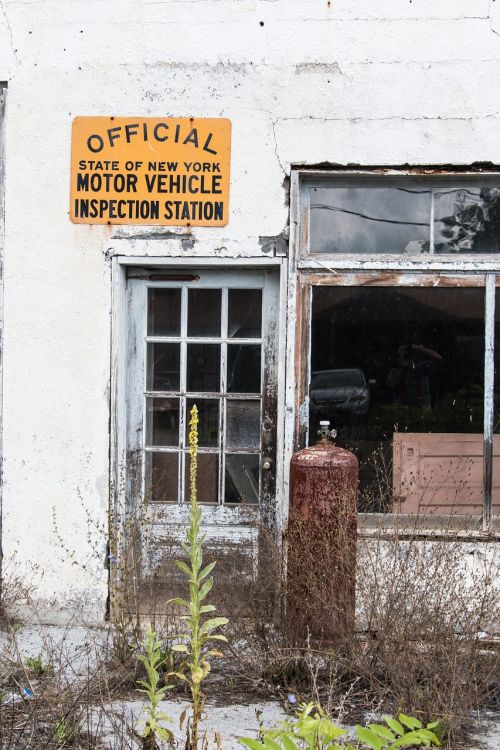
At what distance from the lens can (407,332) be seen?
5.77 m

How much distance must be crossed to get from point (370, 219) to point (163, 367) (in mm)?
1632

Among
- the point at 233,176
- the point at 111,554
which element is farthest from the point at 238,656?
the point at 233,176

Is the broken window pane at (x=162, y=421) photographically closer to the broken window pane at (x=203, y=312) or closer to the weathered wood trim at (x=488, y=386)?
the broken window pane at (x=203, y=312)

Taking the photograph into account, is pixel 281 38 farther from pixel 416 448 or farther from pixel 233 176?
pixel 416 448

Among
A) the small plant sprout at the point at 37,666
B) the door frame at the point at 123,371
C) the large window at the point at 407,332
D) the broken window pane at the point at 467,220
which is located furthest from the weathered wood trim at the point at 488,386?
the small plant sprout at the point at 37,666

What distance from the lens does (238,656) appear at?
4.75 metres

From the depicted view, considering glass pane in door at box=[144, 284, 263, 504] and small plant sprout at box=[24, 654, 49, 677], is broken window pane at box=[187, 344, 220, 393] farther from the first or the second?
small plant sprout at box=[24, 654, 49, 677]

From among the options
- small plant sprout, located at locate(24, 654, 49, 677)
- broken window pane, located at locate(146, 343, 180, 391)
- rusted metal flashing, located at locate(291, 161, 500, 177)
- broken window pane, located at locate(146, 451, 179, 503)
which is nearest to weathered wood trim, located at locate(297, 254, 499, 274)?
rusted metal flashing, located at locate(291, 161, 500, 177)

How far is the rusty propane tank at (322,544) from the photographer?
15.3 feet

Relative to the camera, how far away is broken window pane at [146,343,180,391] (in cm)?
607

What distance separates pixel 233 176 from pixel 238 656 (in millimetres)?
2857

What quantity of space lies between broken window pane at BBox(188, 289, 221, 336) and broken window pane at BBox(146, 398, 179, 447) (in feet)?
1.59

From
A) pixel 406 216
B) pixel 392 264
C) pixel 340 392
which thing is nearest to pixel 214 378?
pixel 340 392

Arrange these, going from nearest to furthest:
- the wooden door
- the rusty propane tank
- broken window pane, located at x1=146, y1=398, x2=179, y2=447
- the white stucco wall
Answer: the rusty propane tank
the white stucco wall
the wooden door
broken window pane, located at x1=146, y1=398, x2=179, y2=447
